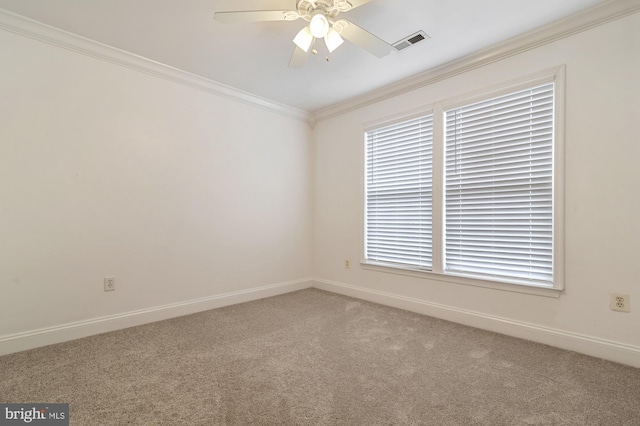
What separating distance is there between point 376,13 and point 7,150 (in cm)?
294

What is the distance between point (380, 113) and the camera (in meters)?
3.54

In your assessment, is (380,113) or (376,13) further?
(380,113)

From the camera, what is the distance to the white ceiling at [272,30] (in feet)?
6.89

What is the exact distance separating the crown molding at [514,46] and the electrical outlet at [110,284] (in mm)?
3248

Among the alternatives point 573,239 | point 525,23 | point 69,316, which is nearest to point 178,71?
point 69,316

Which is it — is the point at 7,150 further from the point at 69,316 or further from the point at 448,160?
the point at 448,160

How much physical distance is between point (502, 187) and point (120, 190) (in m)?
3.45

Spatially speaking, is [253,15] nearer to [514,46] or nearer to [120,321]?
[514,46]

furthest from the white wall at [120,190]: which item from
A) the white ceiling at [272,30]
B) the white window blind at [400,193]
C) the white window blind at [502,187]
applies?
the white window blind at [502,187]

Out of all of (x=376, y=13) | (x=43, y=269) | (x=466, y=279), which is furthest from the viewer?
(x=466, y=279)

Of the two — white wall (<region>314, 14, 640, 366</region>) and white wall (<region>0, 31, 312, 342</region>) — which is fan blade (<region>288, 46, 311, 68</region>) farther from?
white wall (<region>314, 14, 640, 366</region>)

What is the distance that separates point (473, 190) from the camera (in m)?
2.79

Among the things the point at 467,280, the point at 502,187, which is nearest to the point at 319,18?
the point at 502,187

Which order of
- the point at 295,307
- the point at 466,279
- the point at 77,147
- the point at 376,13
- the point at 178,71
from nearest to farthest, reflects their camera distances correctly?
the point at 376,13, the point at 77,147, the point at 466,279, the point at 178,71, the point at 295,307
